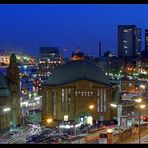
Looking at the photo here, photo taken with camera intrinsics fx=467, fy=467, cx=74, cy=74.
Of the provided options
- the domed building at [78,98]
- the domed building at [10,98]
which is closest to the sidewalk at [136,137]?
the domed building at [78,98]

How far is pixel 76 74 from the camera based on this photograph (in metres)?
37.7

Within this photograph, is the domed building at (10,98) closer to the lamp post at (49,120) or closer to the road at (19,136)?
the lamp post at (49,120)

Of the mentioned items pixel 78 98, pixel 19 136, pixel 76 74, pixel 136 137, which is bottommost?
pixel 19 136

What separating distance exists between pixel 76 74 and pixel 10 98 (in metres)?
5.62

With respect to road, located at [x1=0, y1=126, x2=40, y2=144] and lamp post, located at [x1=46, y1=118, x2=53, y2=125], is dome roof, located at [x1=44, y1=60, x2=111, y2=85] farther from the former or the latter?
road, located at [x1=0, y1=126, x2=40, y2=144]

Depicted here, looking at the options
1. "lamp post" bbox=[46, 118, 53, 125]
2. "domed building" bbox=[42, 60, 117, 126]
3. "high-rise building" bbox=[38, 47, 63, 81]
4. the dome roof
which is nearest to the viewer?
"lamp post" bbox=[46, 118, 53, 125]

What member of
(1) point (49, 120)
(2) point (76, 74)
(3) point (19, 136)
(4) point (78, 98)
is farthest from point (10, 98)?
(3) point (19, 136)

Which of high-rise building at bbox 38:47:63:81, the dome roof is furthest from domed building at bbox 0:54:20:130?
high-rise building at bbox 38:47:63:81

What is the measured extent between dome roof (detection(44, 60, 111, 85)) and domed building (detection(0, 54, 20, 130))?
2826 millimetres

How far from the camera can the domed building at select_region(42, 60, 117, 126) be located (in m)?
36.7

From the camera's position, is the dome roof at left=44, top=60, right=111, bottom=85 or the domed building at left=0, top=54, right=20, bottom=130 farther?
the dome roof at left=44, top=60, right=111, bottom=85

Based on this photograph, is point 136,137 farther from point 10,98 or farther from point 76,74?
point 10,98
